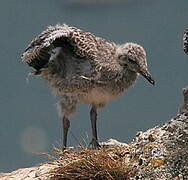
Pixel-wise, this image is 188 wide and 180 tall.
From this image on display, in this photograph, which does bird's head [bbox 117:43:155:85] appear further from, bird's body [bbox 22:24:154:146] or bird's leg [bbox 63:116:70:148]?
bird's leg [bbox 63:116:70:148]

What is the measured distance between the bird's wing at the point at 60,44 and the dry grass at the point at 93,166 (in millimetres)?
2260

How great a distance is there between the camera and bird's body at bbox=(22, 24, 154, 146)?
8.58 metres

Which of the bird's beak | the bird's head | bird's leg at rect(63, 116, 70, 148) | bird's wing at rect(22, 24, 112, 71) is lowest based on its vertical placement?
bird's leg at rect(63, 116, 70, 148)

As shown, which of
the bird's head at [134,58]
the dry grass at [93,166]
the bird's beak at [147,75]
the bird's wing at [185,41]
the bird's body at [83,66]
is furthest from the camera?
the bird's body at [83,66]

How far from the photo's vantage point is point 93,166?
6492 mm

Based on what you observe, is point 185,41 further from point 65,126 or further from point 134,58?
point 65,126

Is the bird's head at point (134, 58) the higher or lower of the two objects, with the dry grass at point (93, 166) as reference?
higher

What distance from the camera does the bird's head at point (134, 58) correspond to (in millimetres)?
8473

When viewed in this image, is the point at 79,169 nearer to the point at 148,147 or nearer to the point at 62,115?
the point at 148,147

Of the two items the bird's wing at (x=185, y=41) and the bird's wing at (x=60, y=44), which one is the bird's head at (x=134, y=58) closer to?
the bird's wing at (x=60, y=44)

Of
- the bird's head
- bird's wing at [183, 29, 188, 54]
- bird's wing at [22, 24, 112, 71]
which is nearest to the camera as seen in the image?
bird's wing at [183, 29, 188, 54]

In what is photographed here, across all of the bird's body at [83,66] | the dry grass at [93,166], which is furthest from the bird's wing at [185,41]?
the bird's body at [83,66]

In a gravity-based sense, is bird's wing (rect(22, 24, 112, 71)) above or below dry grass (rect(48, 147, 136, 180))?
above

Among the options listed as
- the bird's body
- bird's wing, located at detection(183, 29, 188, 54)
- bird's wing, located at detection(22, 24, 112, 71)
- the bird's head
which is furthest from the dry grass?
bird's wing, located at detection(22, 24, 112, 71)
